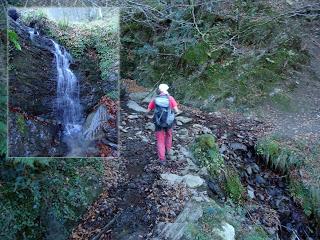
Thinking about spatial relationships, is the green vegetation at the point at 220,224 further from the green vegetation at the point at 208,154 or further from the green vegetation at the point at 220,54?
the green vegetation at the point at 220,54

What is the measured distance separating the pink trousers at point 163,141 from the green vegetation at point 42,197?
56.9 inches

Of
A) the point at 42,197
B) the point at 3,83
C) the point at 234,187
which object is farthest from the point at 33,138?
the point at 234,187

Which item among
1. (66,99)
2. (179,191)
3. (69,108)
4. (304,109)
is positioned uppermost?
(66,99)

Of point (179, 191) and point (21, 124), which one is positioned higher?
point (21, 124)

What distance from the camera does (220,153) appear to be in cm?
824

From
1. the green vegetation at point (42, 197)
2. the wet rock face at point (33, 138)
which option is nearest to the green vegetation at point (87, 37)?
the wet rock face at point (33, 138)

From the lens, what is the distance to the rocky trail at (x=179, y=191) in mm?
6277

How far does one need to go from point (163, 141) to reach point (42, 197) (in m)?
2.39

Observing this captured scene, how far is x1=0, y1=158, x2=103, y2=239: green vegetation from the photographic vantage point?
5820 millimetres

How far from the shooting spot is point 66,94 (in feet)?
16.3

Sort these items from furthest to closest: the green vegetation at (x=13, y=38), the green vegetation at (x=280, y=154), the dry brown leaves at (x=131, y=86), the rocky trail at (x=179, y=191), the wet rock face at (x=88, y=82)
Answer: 1. the dry brown leaves at (x=131, y=86)
2. the green vegetation at (x=280, y=154)
3. the rocky trail at (x=179, y=191)
4. the wet rock face at (x=88, y=82)
5. the green vegetation at (x=13, y=38)

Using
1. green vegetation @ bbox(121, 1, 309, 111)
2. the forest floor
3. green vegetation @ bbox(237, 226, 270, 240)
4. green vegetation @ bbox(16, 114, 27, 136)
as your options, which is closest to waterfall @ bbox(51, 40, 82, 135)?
green vegetation @ bbox(16, 114, 27, 136)

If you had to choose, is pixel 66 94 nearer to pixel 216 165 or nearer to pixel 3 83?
pixel 3 83

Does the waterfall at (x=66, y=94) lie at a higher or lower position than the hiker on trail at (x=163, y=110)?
higher
